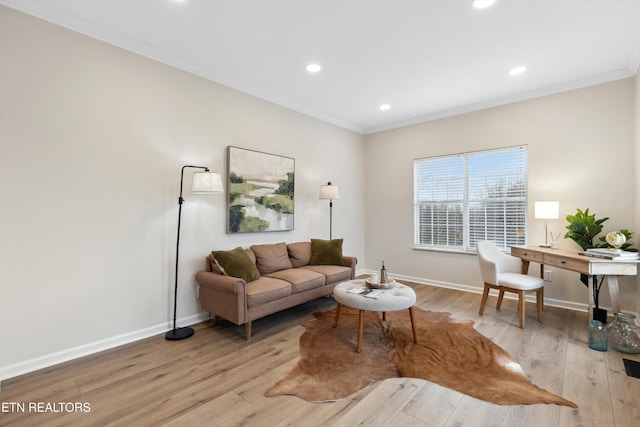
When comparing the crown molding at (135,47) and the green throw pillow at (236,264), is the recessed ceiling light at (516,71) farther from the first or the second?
the green throw pillow at (236,264)

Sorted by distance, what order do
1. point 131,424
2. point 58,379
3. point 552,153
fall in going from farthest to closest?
1. point 552,153
2. point 58,379
3. point 131,424

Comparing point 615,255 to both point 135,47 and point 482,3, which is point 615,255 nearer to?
point 482,3

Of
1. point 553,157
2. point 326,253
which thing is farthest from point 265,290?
point 553,157

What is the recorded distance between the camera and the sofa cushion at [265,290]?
9.39 ft

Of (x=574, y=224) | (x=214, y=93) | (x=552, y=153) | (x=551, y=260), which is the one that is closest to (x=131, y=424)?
(x=214, y=93)

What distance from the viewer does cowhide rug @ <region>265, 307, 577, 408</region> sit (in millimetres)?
2020

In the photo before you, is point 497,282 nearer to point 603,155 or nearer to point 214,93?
point 603,155

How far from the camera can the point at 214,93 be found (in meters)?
3.50

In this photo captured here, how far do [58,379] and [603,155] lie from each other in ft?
19.6

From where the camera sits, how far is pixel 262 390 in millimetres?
2049

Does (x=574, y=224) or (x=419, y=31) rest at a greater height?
(x=419, y=31)

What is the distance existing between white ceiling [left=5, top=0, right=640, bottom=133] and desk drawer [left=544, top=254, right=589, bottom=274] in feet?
7.10

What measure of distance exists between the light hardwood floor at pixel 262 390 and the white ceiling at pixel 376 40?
292cm

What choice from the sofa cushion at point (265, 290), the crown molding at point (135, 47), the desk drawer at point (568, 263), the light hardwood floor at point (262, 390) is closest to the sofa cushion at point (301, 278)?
the sofa cushion at point (265, 290)
